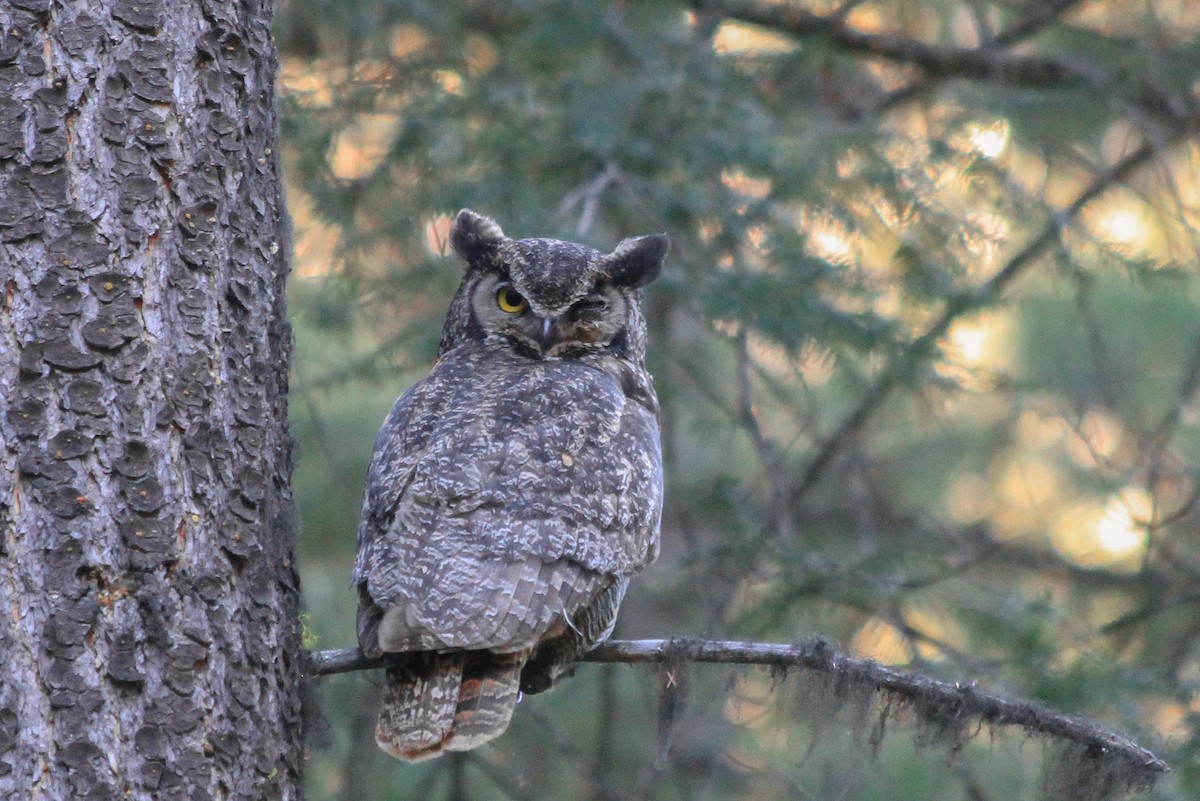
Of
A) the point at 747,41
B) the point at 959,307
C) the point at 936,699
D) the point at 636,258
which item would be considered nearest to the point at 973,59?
the point at 747,41

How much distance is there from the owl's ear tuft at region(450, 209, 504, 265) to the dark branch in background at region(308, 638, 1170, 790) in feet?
4.85

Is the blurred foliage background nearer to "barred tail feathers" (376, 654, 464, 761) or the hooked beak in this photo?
the hooked beak

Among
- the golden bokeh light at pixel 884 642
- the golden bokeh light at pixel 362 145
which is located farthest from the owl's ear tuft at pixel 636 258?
the golden bokeh light at pixel 884 642

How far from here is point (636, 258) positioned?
3555mm

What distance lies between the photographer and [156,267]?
85.4 inches

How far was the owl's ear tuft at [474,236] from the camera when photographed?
350cm

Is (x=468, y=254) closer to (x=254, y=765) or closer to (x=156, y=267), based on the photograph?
(x=156, y=267)

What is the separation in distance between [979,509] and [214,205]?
5632 millimetres

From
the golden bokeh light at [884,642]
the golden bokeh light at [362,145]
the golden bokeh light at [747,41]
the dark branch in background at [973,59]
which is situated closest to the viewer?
the golden bokeh light at [884,642]

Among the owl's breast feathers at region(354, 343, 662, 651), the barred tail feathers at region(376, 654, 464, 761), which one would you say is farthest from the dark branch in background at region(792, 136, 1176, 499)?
the barred tail feathers at region(376, 654, 464, 761)

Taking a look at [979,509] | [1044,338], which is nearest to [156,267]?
[1044,338]

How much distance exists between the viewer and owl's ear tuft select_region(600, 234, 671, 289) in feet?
11.6

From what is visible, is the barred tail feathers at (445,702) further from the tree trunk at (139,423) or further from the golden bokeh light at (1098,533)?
the golden bokeh light at (1098,533)

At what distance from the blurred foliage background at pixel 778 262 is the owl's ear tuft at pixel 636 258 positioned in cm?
34
